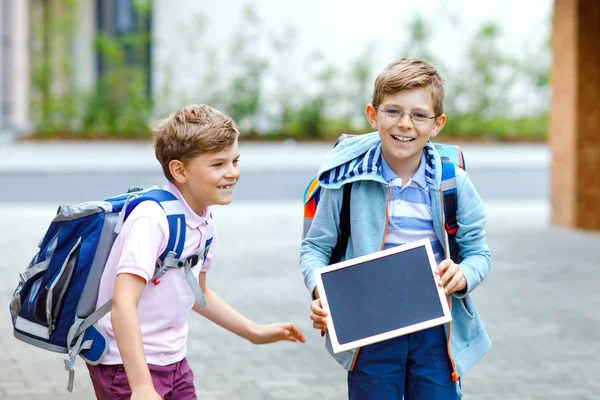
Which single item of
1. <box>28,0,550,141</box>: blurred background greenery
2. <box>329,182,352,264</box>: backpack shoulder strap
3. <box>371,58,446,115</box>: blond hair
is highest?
<box>371,58,446,115</box>: blond hair

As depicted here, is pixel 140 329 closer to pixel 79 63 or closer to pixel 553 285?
pixel 553 285

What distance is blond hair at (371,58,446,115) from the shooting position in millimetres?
3205

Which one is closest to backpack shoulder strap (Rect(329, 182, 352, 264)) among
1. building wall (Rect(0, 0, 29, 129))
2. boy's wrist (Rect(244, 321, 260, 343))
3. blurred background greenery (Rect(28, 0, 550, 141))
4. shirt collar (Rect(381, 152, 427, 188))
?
shirt collar (Rect(381, 152, 427, 188))

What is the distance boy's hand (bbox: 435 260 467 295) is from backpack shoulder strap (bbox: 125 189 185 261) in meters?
0.75

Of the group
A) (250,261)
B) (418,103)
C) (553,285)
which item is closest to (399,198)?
(418,103)

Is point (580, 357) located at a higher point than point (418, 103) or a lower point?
lower

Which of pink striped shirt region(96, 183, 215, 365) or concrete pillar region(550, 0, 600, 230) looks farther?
concrete pillar region(550, 0, 600, 230)

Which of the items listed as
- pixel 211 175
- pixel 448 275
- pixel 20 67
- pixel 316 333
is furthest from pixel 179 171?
pixel 20 67

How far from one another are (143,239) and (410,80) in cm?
90

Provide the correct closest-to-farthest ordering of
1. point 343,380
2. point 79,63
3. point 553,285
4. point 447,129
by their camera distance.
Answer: point 343,380, point 553,285, point 447,129, point 79,63

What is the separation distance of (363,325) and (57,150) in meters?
23.6

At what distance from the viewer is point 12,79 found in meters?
29.8

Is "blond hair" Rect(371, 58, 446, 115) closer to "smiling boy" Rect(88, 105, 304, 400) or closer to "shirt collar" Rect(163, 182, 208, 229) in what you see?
"smiling boy" Rect(88, 105, 304, 400)

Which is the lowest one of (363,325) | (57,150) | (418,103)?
(57,150)
